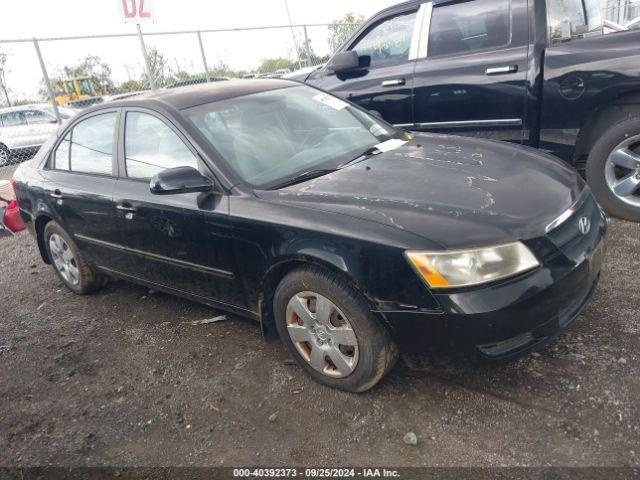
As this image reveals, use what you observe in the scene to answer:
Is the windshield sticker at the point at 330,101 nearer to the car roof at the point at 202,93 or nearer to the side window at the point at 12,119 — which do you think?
the car roof at the point at 202,93

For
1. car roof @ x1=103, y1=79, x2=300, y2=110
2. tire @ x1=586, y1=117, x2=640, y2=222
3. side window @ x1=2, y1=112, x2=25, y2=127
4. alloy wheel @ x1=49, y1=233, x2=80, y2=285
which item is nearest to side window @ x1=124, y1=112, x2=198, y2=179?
car roof @ x1=103, y1=79, x2=300, y2=110

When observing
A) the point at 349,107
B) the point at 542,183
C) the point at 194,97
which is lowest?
the point at 542,183

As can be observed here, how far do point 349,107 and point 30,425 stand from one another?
2816mm

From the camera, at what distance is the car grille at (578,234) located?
236 cm

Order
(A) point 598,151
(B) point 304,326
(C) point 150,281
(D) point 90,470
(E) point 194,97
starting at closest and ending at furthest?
(D) point 90,470 → (B) point 304,326 → (E) point 194,97 → (C) point 150,281 → (A) point 598,151

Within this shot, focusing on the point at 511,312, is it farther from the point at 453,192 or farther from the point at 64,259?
the point at 64,259

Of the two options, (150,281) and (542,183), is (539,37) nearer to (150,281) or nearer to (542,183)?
(542,183)

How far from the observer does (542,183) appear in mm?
2693

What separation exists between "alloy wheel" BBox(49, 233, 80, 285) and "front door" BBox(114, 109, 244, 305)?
35.7 inches

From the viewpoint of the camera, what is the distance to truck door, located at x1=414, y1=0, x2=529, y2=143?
4398 mm

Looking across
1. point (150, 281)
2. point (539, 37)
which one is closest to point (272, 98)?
point (150, 281)

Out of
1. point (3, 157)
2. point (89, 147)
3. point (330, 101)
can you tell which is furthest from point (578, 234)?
point (3, 157)

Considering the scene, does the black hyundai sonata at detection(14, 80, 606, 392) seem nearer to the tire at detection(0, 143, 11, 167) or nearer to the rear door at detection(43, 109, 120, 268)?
the rear door at detection(43, 109, 120, 268)

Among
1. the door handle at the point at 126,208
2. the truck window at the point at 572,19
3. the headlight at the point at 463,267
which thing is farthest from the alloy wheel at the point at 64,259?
the truck window at the point at 572,19
